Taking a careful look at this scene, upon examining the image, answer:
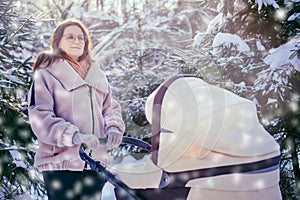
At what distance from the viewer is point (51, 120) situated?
233 centimetres

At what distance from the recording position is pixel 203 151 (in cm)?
200

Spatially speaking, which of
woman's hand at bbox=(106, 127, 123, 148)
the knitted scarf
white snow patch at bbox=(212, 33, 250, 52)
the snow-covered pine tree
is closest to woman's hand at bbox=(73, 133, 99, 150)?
woman's hand at bbox=(106, 127, 123, 148)

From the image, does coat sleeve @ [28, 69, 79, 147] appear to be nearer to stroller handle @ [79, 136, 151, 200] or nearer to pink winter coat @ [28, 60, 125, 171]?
pink winter coat @ [28, 60, 125, 171]

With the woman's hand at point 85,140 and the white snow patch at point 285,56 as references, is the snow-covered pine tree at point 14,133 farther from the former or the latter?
the white snow patch at point 285,56

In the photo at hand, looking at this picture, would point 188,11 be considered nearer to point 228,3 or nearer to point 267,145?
point 228,3

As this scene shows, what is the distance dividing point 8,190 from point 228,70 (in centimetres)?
272

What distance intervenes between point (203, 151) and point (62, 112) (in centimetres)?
92

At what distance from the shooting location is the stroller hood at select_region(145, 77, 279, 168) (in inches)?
78.1

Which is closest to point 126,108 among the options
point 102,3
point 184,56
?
point 184,56

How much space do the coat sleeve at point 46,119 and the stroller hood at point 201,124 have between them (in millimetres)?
494

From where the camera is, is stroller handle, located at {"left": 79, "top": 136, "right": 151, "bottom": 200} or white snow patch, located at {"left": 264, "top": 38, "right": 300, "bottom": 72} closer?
stroller handle, located at {"left": 79, "top": 136, "right": 151, "bottom": 200}

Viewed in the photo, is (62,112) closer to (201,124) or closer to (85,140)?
(85,140)

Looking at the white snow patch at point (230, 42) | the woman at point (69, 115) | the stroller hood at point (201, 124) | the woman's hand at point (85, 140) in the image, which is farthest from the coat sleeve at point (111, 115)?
the white snow patch at point (230, 42)

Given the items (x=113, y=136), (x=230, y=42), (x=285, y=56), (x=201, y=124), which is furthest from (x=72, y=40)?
(x=230, y=42)
